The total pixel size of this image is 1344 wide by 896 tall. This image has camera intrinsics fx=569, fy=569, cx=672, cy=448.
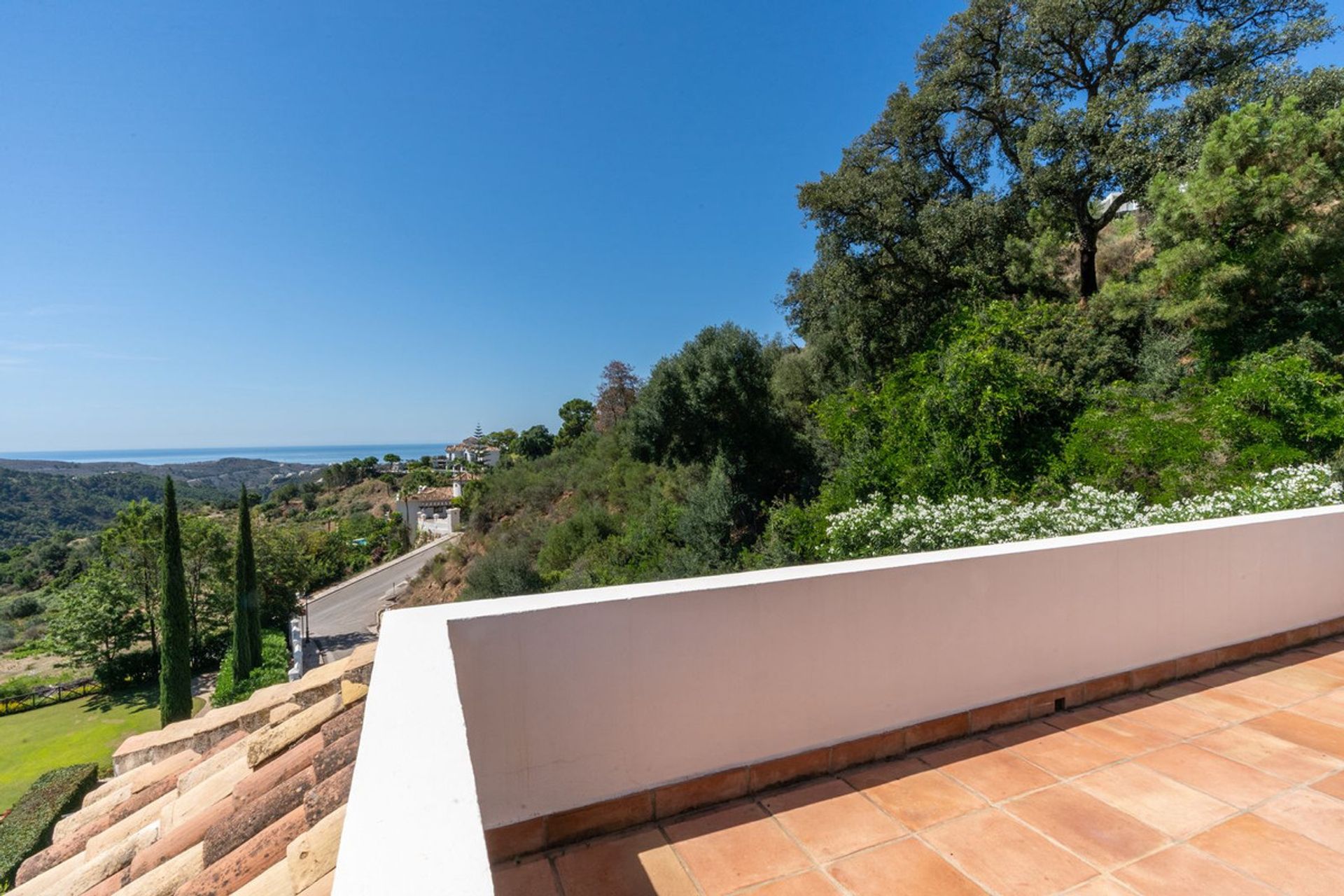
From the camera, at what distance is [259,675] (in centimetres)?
1544

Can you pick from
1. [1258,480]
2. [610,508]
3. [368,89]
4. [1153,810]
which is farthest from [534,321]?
[1153,810]

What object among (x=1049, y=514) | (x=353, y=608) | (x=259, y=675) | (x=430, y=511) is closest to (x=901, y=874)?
(x=1049, y=514)

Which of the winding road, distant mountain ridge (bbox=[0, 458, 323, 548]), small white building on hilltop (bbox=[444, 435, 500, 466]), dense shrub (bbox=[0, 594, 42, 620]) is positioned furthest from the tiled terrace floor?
small white building on hilltop (bbox=[444, 435, 500, 466])

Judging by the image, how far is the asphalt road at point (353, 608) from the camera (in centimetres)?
2286

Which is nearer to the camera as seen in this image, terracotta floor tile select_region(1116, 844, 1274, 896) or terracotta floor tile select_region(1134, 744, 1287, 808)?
terracotta floor tile select_region(1116, 844, 1274, 896)

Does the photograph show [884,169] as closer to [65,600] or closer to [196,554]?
[196,554]

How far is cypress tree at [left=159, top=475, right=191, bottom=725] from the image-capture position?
1416cm

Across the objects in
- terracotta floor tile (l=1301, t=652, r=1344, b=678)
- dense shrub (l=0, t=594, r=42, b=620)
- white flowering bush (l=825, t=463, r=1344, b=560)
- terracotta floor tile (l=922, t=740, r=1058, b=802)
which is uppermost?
white flowering bush (l=825, t=463, r=1344, b=560)

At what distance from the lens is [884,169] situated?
10164mm

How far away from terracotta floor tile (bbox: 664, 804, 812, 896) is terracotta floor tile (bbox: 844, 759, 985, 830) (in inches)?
15.2

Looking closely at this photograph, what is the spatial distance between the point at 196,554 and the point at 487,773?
84.7 ft

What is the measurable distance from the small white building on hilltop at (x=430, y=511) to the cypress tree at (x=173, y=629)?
29054 mm

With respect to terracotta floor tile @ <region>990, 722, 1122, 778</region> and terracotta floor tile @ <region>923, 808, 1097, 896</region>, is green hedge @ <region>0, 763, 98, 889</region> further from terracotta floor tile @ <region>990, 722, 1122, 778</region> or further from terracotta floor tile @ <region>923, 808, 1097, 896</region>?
terracotta floor tile @ <region>990, 722, 1122, 778</region>

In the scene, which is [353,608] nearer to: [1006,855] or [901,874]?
[901,874]
